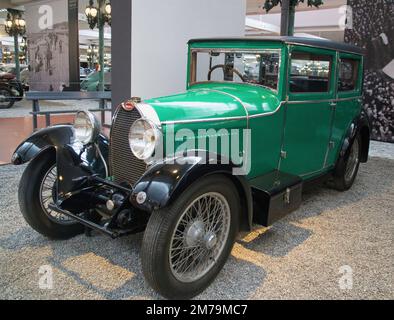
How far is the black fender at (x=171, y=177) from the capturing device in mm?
1946

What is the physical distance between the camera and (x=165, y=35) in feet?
15.4

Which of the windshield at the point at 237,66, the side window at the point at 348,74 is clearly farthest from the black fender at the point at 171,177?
the side window at the point at 348,74

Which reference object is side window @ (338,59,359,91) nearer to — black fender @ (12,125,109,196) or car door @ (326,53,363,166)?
car door @ (326,53,363,166)

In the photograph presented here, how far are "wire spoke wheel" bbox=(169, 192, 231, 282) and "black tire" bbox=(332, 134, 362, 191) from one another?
2156 mm

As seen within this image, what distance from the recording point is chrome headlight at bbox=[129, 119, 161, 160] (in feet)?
7.43

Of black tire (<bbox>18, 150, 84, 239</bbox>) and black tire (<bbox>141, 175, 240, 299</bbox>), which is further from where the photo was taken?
black tire (<bbox>18, 150, 84, 239</bbox>)

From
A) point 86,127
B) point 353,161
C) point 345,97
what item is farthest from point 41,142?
point 353,161

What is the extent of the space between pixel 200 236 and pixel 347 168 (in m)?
2.66

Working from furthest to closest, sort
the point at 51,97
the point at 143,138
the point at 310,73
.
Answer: the point at 51,97 → the point at 310,73 → the point at 143,138

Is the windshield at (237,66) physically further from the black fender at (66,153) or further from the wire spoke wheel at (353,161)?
the wire spoke wheel at (353,161)

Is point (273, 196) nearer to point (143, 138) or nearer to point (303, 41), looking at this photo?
point (143, 138)

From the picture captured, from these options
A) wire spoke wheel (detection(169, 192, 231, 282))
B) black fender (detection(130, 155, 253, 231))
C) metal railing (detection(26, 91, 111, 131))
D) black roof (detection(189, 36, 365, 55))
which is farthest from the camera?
metal railing (detection(26, 91, 111, 131))

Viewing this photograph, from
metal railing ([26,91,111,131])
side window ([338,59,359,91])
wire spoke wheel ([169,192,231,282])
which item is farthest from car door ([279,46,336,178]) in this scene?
metal railing ([26,91,111,131])

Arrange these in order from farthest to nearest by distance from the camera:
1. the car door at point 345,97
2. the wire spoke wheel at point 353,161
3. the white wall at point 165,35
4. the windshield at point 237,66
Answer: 1. the white wall at point 165,35
2. the wire spoke wheel at point 353,161
3. the car door at point 345,97
4. the windshield at point 237,66
